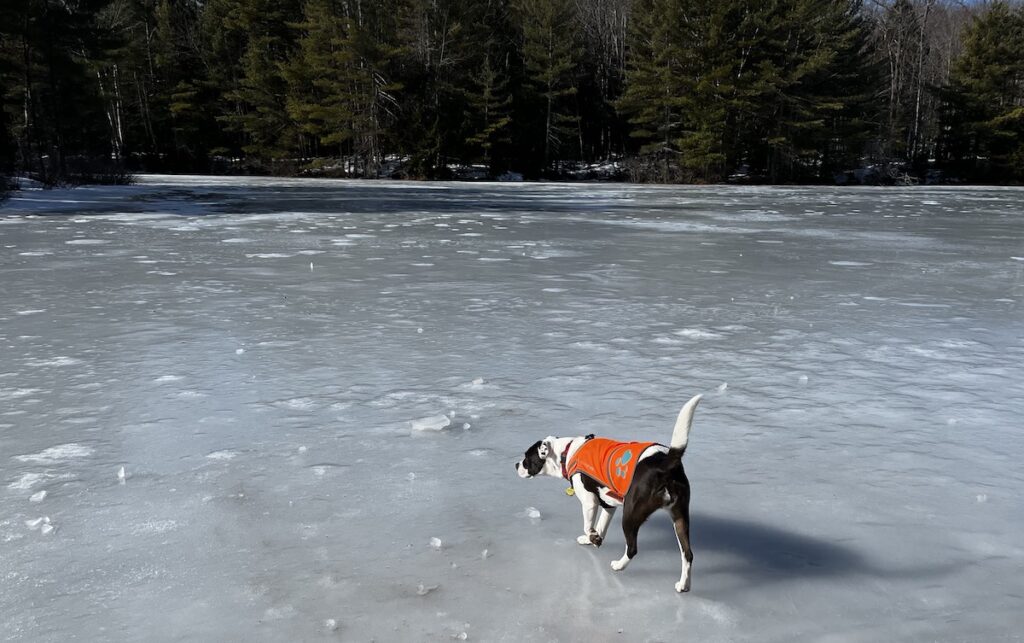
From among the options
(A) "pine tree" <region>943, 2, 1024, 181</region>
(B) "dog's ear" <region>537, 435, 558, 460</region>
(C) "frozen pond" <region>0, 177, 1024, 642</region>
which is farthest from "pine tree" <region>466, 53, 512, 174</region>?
(B) "dog's ear" <region>537, 435, 558, 460</region>

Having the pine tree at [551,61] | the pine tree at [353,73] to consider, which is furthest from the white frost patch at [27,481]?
the pine tree at [551,61]

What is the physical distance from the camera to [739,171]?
47.1 meters

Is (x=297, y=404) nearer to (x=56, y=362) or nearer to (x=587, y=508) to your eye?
(x=56, y=362)

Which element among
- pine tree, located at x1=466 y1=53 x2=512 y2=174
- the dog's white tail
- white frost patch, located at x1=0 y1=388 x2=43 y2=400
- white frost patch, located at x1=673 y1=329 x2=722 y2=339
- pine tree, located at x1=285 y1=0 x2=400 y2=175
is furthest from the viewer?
pine tree, located at x1=466 y1=53 x2=512 y2=174

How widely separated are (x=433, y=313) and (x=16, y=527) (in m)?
4.44

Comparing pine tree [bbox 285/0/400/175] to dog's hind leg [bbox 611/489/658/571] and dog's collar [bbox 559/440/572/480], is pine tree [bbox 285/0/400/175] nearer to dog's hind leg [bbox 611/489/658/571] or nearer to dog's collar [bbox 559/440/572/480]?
dog's collar [bbox 559/440/572/480]

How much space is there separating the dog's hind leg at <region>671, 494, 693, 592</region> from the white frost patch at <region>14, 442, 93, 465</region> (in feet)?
9.37

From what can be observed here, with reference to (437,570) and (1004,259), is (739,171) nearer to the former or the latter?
(1004,259)

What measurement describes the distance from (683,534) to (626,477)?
0.25m

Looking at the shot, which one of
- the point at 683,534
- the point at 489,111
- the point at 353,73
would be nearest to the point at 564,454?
the point at 683,534

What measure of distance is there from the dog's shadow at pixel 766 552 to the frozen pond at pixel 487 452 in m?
0.01

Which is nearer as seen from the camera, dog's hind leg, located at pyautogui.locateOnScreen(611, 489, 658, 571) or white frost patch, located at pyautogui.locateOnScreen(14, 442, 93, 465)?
dog's hind leg, located at pyautogui.locateOnScreen(611, 489, 658, 571)

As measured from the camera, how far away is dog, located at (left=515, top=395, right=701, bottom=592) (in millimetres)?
2475

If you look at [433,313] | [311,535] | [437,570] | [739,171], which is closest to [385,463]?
[311,535]
